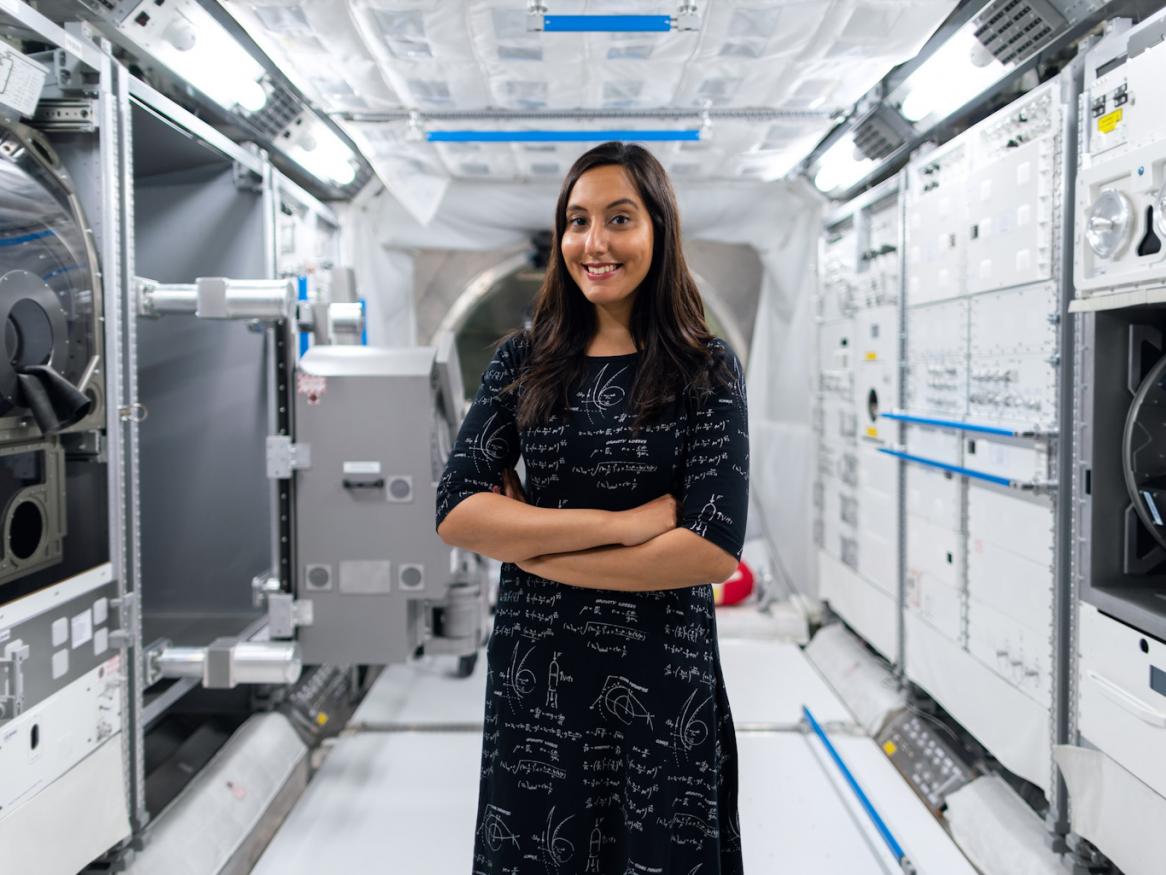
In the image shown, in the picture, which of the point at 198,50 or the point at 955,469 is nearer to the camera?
the point at 198,50

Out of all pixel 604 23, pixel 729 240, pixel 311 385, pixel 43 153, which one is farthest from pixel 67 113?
pixel 729 240

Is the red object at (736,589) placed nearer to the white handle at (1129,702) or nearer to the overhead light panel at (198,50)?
the white handle at (1129,702)

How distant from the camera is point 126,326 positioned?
2615mm

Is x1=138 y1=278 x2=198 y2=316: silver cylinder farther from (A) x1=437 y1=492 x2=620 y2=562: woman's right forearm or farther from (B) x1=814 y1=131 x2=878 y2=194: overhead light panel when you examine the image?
(B) x1=814 y1=131 x2=878 y2=194: overhead light panel

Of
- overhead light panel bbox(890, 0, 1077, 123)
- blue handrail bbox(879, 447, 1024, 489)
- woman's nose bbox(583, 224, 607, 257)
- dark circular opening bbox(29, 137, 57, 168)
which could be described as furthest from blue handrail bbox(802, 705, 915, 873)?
dark circular opening bbox(29, 137, 57, 168)

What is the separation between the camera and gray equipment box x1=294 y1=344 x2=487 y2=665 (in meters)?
3.21

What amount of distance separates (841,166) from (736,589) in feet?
9.08

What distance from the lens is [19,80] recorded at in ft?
6.95

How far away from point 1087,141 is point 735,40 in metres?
1.29

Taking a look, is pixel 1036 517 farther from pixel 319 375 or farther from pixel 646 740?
pixel 319 375

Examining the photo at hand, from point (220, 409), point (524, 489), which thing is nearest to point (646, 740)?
point (524, 489)

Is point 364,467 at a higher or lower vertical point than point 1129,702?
higher

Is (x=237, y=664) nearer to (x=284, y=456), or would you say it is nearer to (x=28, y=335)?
(x=284, y=456)

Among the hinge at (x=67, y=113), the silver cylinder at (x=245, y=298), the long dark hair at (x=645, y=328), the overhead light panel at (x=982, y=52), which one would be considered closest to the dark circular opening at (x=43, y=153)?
the hinge at (x=67, y=113)
